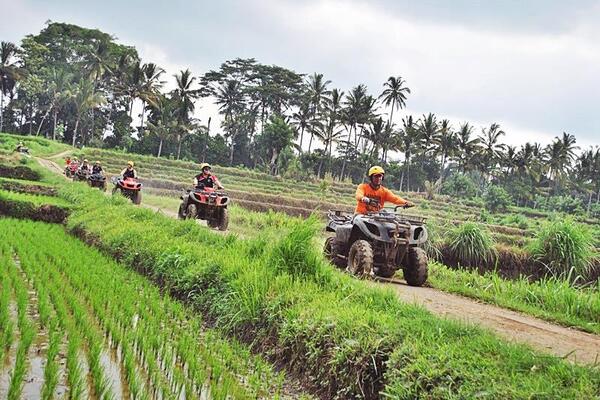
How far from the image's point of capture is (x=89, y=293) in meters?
6.13

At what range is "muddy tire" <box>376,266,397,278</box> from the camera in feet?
25.0

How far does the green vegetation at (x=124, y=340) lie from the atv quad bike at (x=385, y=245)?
250cm

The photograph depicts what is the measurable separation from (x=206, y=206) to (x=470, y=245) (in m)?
6.13

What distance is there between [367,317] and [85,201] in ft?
37.8

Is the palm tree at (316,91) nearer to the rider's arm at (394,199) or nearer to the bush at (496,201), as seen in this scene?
the bush at (496,201)

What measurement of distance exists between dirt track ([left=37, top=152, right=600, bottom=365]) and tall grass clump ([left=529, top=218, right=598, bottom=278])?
14.7 ft

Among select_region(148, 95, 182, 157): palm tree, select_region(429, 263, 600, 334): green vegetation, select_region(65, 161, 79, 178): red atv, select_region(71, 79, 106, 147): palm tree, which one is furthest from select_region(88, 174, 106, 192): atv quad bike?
select_region(71, 79, 106, 147): palm tree

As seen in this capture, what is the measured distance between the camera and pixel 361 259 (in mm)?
7301

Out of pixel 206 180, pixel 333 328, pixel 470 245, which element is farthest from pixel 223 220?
pixel 333 328

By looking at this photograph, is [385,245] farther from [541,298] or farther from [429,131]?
[429,131]

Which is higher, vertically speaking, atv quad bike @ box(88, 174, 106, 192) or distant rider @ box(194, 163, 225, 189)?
distant rider @ box(194, 163, 225, 189)

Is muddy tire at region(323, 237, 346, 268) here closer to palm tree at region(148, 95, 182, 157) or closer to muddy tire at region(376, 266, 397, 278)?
muddy tire at region(376, 266, 397, 278)

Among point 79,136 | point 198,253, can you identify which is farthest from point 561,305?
point 79,136

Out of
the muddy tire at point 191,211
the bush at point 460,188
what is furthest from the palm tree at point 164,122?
the muddy tire at point 191,211
